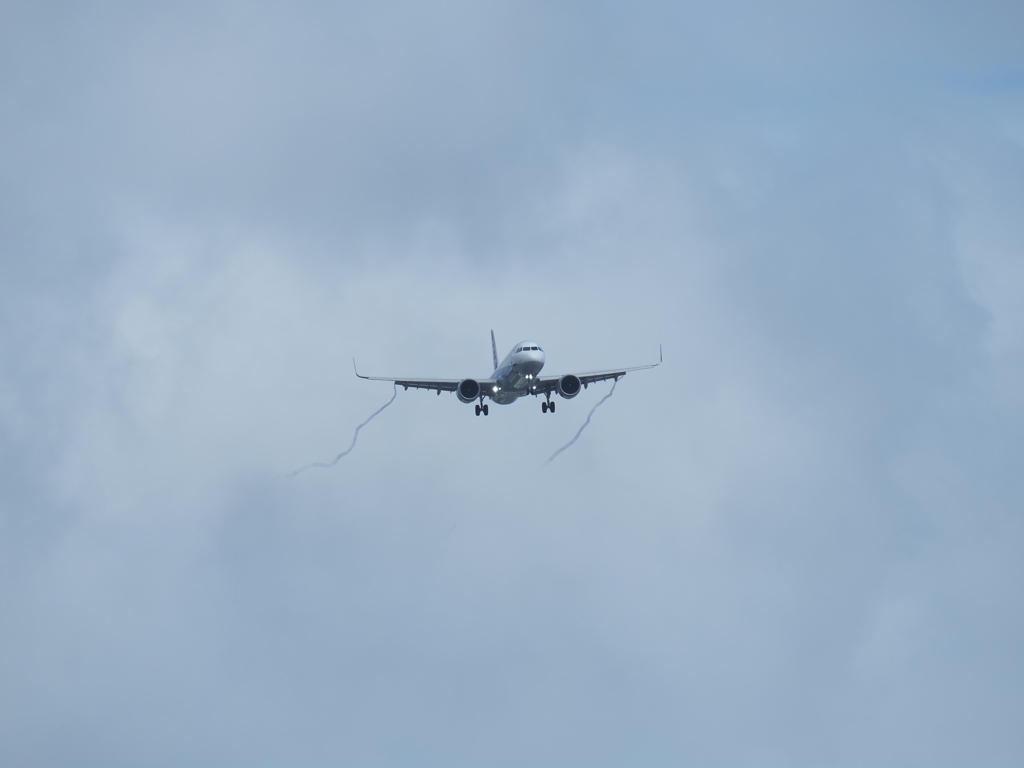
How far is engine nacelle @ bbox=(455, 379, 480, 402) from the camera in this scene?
7956 cm

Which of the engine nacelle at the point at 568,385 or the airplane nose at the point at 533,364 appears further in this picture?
the engine nacelle at the point at 568,385

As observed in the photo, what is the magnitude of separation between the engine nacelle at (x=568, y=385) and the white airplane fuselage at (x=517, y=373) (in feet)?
8.63

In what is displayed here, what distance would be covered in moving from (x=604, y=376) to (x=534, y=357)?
486 inches

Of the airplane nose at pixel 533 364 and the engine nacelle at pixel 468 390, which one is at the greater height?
the engine nacelle at pixel 468 390

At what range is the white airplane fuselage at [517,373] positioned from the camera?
7500cm

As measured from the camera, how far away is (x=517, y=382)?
7788cm

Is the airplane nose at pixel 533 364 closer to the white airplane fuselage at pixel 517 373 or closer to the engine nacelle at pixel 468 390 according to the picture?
the white airplane fuselage at pixel 517 373

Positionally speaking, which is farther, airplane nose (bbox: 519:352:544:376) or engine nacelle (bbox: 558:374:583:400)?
engine nacelle (bbox: 558:374:583:400)

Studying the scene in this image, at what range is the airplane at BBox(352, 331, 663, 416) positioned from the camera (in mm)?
75438

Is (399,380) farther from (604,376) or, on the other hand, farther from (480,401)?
(604,376)

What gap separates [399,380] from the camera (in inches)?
3243

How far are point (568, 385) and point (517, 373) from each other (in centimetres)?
574

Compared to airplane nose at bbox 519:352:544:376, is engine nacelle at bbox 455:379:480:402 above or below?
above

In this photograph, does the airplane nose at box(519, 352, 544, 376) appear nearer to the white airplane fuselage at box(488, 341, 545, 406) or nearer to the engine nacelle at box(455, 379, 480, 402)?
the white airplane fuselage at box(488, 341, 545, 406)
